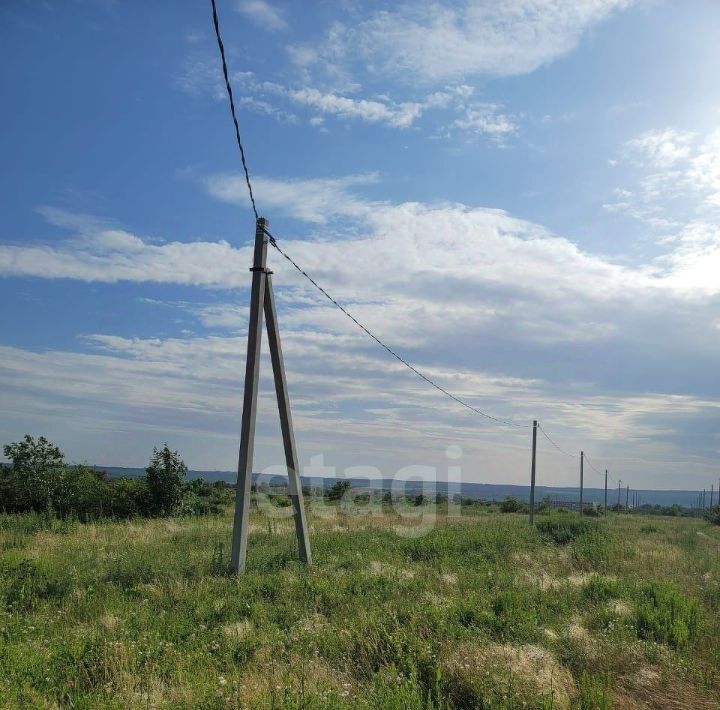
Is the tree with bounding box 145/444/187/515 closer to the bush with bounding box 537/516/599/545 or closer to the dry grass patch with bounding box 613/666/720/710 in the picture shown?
the bush with bounding box 537/516/599/545

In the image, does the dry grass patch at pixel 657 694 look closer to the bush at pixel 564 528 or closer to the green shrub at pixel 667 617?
the green shrub at pixel 667 617

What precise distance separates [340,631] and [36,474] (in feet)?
70.7

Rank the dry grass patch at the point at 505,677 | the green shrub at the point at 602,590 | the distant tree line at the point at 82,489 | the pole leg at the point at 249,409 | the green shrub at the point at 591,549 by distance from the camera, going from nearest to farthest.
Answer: the dry grass patch at the point at 505,677
the green shrub at the point at 602,590
the pole leg at the point at 249,409
the green shrub at the point at 591,549
the distant tree line at the point at 82,489

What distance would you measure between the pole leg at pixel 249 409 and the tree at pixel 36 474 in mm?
17461

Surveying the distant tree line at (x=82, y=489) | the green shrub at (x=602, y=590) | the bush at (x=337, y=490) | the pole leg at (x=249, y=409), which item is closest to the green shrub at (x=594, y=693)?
the green shrub at (x=602, y=590)

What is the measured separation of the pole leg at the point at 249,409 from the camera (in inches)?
413

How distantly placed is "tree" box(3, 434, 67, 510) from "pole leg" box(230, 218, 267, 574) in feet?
57.3

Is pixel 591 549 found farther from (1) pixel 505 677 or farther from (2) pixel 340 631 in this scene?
(1) pixel 505 677

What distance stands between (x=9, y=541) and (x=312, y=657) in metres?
10.5

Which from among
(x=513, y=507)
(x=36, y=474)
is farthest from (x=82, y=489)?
(x=513, y=507)

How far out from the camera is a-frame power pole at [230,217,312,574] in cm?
1052

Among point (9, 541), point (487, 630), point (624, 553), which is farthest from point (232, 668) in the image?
point (624, 553)

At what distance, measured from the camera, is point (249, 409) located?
35.7 feet

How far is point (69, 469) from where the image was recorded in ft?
85.6
